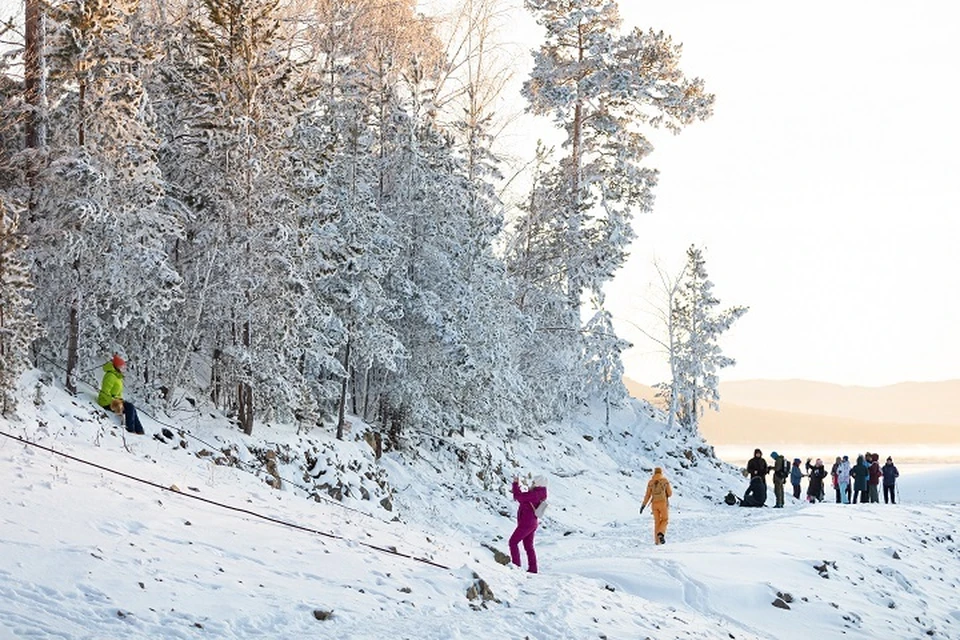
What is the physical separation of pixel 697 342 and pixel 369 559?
37146 mm

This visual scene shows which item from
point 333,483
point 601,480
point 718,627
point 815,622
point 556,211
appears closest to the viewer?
point 718,627

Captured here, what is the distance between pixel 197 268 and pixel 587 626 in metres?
13.0

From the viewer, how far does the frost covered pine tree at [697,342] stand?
4647 cm

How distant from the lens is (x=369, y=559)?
1221 centimetres

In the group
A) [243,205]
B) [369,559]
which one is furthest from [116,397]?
[369,559]

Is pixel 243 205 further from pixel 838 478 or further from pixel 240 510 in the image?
pixel 838 478

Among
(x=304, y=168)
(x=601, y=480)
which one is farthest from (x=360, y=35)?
(x=601, y=480)

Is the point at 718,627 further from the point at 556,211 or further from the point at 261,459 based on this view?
the point at 556,211

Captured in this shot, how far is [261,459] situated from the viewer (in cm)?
1966

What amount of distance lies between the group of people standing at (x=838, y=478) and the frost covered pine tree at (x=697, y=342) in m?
9.90

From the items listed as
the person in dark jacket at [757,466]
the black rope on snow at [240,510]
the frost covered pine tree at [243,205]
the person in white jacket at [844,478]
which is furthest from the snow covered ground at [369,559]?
the person in white jacket at [844,478]

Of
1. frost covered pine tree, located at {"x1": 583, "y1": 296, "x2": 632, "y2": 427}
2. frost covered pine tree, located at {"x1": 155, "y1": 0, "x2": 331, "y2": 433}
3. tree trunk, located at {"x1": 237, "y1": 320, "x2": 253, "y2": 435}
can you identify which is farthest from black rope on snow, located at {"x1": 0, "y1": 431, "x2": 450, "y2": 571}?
frost covered pine tree, located at {"x1": 583, "y1": 296, "x2": 632, "y2": 427}

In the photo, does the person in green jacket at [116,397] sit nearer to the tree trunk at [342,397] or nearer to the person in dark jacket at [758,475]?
the tree trunk at [342,397]

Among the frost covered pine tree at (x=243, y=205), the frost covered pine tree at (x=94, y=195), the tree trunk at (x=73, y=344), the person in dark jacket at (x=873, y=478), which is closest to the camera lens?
the frost covered pine tree at (x=94, y=195)
